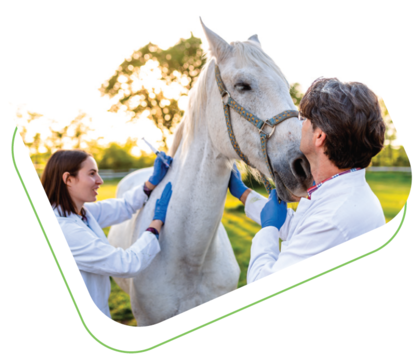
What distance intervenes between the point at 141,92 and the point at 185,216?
7.33 m

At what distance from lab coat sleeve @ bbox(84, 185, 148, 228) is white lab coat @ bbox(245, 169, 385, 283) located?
3.99 feet

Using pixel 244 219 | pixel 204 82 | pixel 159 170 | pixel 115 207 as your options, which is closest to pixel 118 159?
pixel 244 219

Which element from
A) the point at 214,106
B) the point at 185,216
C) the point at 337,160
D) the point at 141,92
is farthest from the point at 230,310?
the point at 141,92

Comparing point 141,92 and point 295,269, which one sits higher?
point 141,92

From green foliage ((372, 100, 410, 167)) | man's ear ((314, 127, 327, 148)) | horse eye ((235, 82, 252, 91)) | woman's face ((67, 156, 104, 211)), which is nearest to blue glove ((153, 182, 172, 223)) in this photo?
woman's face ((67, 156, 104, 211))

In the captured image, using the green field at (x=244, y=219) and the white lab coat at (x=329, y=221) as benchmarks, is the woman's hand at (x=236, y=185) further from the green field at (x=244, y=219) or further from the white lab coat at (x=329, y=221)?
the white lab coat at (x=329, y=221)

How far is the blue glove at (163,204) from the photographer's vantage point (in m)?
2.10

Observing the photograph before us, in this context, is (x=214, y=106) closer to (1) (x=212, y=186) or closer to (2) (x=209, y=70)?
(2) (x=209, y=70)

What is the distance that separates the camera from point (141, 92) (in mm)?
8656

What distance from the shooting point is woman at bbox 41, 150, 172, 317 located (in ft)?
5.82

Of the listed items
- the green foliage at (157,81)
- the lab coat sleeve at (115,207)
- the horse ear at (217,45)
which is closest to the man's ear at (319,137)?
the horse ear at (217,45)

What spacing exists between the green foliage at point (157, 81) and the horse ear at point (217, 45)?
16.0 ft

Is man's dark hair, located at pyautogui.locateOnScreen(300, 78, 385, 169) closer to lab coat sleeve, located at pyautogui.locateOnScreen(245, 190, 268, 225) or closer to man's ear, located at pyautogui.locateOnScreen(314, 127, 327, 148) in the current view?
man's ear, located at pyautogui.locateOnScreen(314, 127, 327, 148)

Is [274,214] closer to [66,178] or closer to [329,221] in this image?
[329,221]
